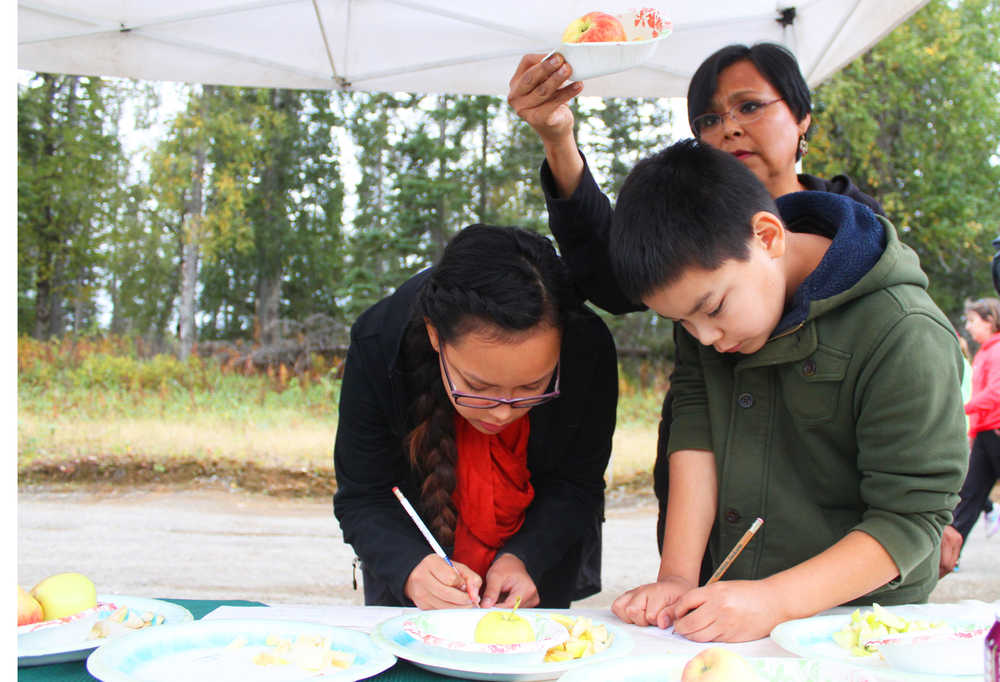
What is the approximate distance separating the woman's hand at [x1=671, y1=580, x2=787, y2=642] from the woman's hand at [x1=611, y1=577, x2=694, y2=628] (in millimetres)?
68

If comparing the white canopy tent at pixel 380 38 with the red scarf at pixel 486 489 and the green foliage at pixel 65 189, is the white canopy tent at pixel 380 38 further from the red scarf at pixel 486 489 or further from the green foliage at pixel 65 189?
the green foliage at pixel 65 189

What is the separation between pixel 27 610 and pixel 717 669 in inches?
32.7

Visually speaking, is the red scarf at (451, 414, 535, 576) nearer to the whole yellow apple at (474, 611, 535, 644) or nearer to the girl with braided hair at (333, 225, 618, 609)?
the girl with braided hair at (333, 225, 618, 609)

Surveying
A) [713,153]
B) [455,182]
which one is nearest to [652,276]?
[713,153]

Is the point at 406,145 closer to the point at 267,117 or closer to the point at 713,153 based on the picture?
the point at 267,117

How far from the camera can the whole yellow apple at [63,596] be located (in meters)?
1.14

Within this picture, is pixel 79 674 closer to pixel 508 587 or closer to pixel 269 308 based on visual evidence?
pixel 508 587

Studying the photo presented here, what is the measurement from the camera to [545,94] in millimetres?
1465

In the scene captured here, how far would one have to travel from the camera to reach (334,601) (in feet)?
15.0

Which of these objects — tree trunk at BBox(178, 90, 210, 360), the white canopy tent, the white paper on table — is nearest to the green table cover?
the white paper on table

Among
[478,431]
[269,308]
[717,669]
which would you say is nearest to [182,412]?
[269,308]

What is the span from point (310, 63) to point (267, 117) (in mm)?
6320

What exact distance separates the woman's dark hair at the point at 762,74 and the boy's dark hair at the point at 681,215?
0.47 meters

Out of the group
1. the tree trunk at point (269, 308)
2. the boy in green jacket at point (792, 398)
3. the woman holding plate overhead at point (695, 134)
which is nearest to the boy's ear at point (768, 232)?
the boy in green jacket at point (792, 398)
